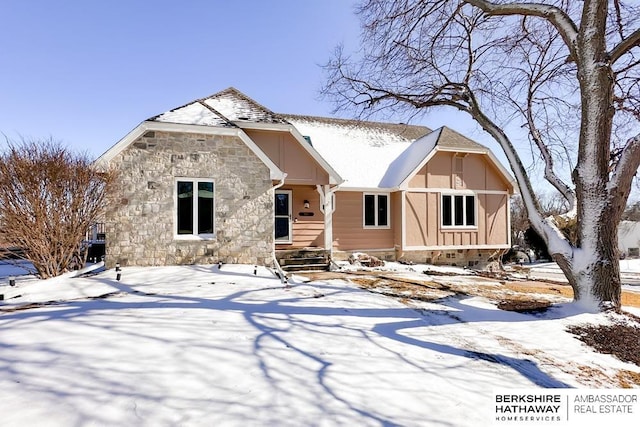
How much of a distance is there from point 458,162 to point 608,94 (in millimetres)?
8096

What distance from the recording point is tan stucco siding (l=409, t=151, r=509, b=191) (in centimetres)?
1397

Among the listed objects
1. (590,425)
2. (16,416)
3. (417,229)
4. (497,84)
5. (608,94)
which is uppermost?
(497,84)

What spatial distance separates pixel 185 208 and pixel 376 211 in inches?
314

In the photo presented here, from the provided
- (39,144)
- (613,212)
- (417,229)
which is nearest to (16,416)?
(39,144)

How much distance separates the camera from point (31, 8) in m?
7.66

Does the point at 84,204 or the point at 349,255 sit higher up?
the point at 84,204

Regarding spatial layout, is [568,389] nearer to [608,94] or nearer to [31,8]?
[608,94]

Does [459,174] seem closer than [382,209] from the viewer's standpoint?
No

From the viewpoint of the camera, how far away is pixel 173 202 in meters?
8.91

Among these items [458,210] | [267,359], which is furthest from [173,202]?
[458,210]

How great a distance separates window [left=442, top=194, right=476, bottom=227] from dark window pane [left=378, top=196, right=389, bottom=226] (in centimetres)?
257

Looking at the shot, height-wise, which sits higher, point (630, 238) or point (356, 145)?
point (356, 145)

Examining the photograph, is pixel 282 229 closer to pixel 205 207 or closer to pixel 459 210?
pixel 205 207

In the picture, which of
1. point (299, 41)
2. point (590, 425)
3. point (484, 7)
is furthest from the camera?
point (299, 41)
